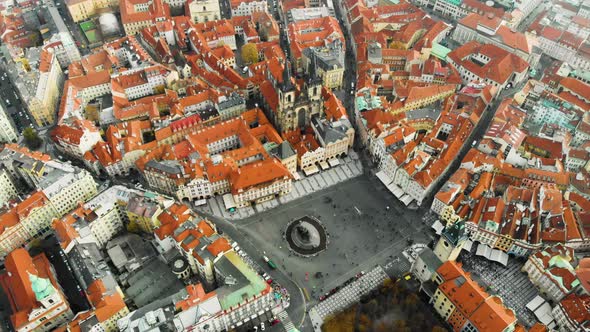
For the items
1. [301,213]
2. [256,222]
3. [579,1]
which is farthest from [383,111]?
[579,1]

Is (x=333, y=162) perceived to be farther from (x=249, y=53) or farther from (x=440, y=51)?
(x=440, y=51)

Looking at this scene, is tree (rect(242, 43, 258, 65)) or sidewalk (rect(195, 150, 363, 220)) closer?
sidewalk (rect(195, 150, 363, 220))

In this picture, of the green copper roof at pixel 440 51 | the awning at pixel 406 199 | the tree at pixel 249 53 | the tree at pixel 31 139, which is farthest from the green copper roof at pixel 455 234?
the tree at pixel 31 139

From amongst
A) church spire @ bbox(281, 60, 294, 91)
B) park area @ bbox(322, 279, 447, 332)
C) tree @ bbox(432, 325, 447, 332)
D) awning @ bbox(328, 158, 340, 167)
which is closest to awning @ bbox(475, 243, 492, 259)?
park area @ bbox(322, 279, 447, 332)

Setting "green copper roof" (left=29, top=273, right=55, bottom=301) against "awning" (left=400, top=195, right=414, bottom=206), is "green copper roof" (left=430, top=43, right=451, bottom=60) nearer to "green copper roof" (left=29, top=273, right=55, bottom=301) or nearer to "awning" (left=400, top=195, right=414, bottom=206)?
"awning" (left=400, top=195, right=414, bottom=206)

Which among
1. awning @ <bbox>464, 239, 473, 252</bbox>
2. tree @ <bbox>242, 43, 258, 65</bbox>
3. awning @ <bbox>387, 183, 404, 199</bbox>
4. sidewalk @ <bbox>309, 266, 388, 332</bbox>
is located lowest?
sidewalk @ <bbox>309, 266, 388, 332</bbox>

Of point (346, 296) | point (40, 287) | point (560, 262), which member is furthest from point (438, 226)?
point (40, 287)

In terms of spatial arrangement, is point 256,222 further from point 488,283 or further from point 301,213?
point 488,283

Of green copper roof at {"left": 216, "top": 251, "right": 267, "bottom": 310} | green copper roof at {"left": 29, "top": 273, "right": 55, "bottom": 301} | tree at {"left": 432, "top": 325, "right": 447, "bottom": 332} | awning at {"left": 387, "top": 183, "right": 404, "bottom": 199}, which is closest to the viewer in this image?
green copper roof at {"left": 29, "top": 273, "right": 55, "bottom": 301}
